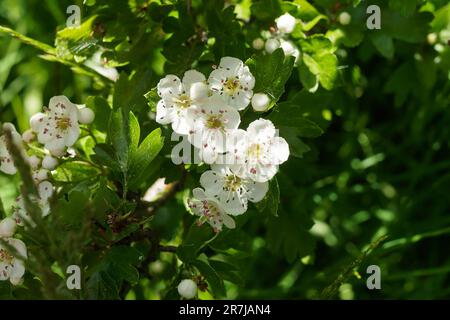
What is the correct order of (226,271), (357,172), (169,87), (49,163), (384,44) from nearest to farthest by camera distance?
(169,87), (49,163), (226,271), (384,44), (357,172)

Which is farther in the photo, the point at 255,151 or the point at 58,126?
the point at 58,126

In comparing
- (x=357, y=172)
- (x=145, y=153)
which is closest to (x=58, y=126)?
(x=145, y=153)

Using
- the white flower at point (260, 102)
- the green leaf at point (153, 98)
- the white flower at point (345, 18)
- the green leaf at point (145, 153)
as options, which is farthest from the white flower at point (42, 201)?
the white flower at point (345, 18)

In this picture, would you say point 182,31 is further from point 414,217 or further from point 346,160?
point 414,217

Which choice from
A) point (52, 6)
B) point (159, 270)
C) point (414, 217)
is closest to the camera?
point (159, 270)

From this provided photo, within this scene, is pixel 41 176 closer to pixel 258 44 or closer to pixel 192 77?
pixel 192 77

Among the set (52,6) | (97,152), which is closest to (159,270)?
(97,152)
